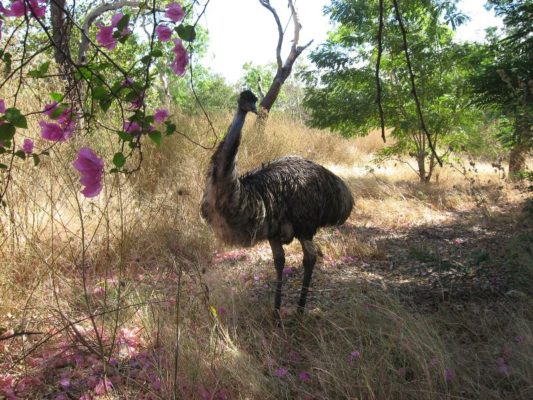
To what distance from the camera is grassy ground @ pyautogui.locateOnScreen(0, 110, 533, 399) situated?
2285 millimetres

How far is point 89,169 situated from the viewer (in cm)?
141

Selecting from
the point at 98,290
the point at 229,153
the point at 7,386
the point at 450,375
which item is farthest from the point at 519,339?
the point at 98,290

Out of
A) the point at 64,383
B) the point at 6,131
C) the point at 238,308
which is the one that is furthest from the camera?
the point at 238,308

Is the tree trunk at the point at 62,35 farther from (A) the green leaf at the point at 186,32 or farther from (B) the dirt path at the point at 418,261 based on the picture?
(B) the dirt path at the point at 418,261

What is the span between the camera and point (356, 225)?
21.9 feet

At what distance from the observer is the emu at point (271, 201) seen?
10.2ft

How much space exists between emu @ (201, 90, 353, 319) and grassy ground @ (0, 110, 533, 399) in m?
0.38

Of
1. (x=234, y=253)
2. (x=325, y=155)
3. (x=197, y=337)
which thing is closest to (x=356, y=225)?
(x=234, y=253)

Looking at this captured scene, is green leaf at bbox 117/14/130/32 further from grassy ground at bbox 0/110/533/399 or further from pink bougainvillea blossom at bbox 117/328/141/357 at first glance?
pink bougainvillea blossom at bbox 117/328/141/357

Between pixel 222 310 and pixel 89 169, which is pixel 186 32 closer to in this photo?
pixel 89 169

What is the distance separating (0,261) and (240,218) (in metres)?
1.67

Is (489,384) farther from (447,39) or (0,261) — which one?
(447,39)

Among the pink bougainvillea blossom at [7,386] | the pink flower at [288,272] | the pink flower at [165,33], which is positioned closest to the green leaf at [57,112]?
the pink flower at [165,33]

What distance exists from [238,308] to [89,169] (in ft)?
7.31
